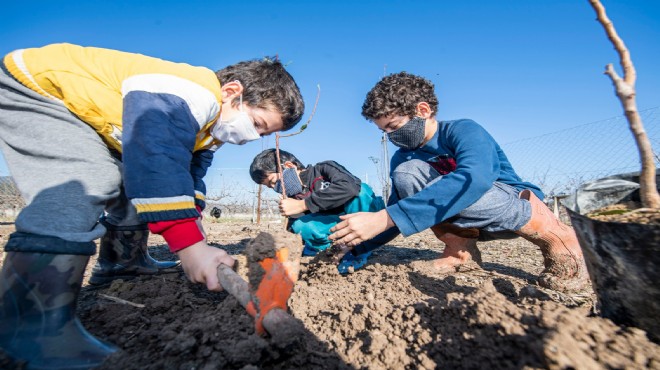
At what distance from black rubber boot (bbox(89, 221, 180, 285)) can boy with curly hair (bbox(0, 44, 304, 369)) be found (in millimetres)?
758

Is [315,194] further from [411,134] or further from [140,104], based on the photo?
[140,104]

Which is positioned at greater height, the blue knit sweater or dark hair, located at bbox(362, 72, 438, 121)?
dark hair, located at bbox(362, 72, 438, 121)

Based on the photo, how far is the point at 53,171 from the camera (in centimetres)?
138

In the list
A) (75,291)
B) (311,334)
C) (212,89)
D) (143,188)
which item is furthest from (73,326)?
(212,89)

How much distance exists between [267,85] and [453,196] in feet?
4.21

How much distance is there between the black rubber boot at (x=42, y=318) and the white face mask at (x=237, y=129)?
1.02 m

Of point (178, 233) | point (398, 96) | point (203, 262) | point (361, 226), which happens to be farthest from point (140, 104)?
point (398, 96)

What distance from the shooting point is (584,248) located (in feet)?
3.40

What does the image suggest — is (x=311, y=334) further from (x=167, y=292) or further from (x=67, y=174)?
(x=67, y=174)

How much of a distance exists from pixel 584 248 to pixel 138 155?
5.27 feet

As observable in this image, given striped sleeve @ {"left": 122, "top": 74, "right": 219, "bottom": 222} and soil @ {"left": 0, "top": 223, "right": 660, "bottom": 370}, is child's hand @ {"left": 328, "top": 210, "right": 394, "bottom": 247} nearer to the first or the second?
soil @ {"left": 0, "top": 223, "right": 660, "bottom": 370}

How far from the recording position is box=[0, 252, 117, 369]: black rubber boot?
1.08 meters

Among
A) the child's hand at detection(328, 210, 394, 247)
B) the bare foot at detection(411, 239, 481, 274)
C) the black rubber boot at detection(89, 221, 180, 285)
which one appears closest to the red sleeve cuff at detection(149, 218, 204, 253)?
the child's hand at detection(328, 210, 394, 247)

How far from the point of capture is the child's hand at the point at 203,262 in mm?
1251
